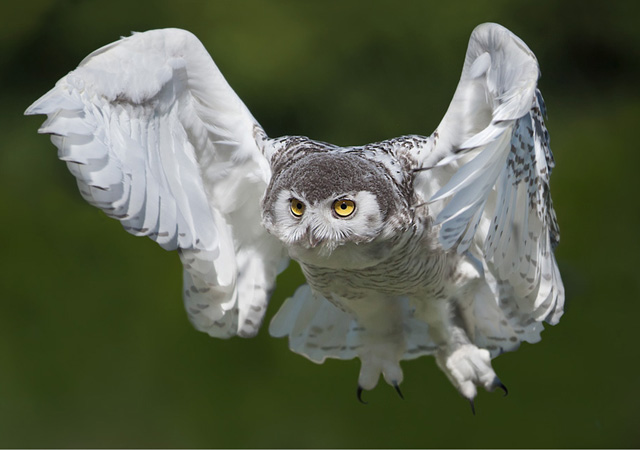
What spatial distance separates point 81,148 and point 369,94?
3.65m

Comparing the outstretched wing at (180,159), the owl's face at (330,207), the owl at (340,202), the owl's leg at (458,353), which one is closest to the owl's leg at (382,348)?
the owl at (340,202)

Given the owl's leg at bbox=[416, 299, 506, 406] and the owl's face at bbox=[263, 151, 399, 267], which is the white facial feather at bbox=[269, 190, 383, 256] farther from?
the owl's leg at bbox=[416, 299, 506, 406]

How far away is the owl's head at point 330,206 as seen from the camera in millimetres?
1896

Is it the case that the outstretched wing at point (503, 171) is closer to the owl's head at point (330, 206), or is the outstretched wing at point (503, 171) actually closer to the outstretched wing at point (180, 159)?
the owl's head at point (330, 206)

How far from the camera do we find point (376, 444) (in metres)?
5.11

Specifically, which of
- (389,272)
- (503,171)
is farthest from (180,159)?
(503,171)

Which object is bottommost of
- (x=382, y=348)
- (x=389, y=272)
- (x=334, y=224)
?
(x=382, y=348)

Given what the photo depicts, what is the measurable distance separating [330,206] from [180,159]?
0.47 metres

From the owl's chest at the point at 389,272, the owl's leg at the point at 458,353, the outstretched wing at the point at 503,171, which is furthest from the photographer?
the owl's leg at the point at 458,353

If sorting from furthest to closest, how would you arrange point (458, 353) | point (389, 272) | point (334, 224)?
point (458, 353), point (389, 272), point (334, 224)

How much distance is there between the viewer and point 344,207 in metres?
1.92

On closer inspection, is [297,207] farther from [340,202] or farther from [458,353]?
[458,353]

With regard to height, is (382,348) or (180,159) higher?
(180,159)

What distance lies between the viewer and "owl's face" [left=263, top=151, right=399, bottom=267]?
1.90 meters
